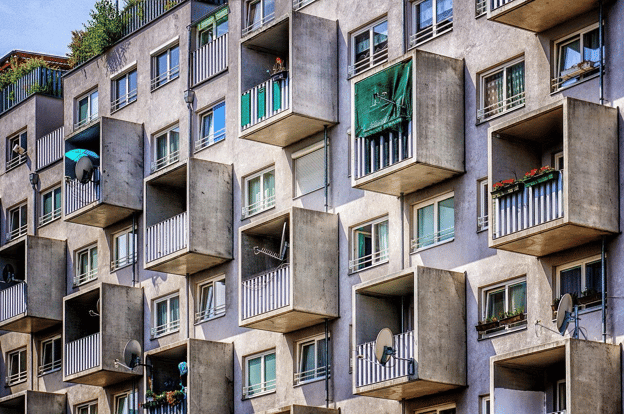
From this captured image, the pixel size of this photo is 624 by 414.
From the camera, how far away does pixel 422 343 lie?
40.2 metres

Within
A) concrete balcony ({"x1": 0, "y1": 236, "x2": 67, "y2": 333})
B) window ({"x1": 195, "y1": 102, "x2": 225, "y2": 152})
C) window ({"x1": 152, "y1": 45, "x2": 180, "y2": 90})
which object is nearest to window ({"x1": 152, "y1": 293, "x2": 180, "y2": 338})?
window ({"x1": 195, "y1": 102, "x2": 225, "y2": 152})

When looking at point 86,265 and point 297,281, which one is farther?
point 86,265

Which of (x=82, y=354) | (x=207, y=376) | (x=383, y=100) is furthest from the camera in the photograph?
(x=82, y=354)

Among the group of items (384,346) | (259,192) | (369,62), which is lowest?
(384,346)

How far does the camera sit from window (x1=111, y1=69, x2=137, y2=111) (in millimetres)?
56094

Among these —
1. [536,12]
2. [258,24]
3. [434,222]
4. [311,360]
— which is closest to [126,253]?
[258,24]

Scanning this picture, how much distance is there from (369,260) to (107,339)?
11615mm

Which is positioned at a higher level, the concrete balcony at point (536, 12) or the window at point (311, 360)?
the concrete balcony at point (536, 12)

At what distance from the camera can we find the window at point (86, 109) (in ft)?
191

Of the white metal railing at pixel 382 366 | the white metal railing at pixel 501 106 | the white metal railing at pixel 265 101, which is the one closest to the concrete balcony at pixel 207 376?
the white metal railing at pixel 265 101

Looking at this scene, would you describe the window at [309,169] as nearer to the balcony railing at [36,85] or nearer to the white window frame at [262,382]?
the white window frame at [262,382]

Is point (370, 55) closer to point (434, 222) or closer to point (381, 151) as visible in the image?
point (381, 151)

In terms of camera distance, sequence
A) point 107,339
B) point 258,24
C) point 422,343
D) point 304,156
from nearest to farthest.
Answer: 1. point 422,343
2. point 304,156
3. point 258,24
4. point 107,339

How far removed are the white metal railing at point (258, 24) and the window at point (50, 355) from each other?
13.4m
